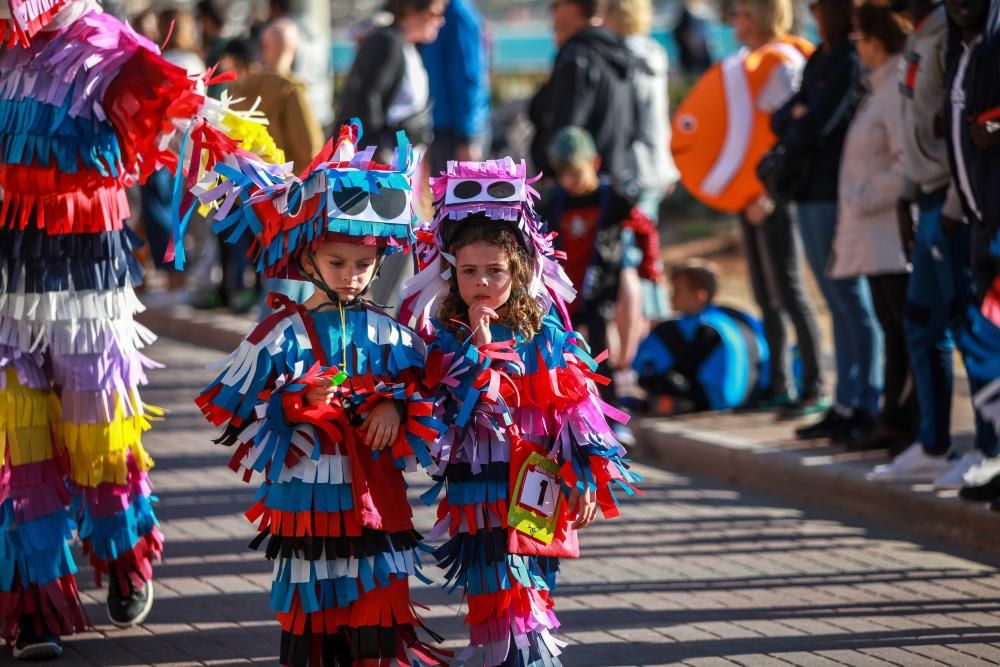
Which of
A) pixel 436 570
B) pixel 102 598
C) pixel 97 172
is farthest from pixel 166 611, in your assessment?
pixel 97 172

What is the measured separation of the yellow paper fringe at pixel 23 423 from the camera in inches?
210

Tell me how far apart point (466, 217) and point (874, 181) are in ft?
11.2

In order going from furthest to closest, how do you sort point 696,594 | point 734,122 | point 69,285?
point 734,122
point 696,594
point 69,285

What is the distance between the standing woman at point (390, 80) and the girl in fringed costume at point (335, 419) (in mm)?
4335

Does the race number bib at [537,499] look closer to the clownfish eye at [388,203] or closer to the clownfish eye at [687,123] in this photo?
the clownfish eye at [388,203]

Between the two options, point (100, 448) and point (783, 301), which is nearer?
point (100, 448)

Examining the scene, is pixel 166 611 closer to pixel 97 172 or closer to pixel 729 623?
pixel 97 172

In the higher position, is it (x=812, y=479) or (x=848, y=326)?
(x=848, y=326)

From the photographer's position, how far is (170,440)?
9008 mm

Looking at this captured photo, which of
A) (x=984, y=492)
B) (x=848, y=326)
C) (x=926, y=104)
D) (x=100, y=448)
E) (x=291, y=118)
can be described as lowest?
(x=984, y=492)

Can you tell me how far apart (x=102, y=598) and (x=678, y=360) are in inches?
155

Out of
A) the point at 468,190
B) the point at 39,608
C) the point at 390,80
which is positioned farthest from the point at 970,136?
the point at 39,608

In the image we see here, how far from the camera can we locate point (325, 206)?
4500mm

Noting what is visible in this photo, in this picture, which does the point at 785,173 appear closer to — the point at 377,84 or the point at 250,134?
the point at 377,84
